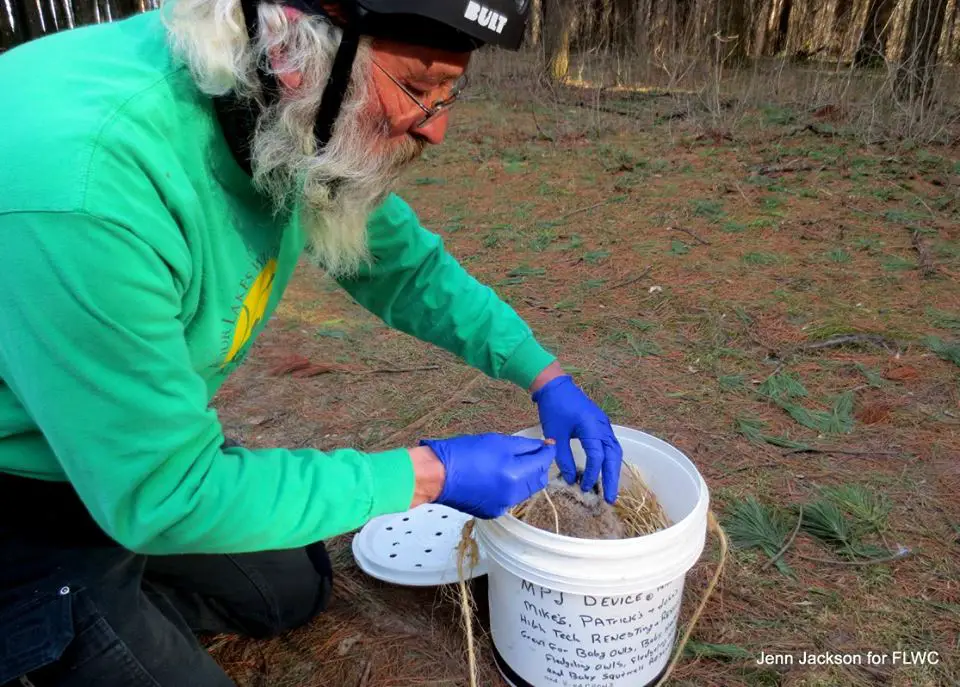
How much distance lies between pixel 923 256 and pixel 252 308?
3.77 metres

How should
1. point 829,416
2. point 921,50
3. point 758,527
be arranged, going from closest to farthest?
point 758,527 < point 829,416 < point 921,50

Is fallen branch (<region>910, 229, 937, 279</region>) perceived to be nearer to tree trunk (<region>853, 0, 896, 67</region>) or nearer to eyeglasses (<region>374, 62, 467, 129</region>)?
eyeglasses (<region>374, 62, 467, 129</region>)

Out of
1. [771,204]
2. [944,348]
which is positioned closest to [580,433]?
[944,348]

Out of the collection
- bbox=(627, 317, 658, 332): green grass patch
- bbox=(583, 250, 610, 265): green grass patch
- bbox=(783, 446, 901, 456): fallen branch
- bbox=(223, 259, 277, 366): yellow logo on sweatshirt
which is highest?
bbox=(223, 259, 277, 366): yellow logo on sweatshirt

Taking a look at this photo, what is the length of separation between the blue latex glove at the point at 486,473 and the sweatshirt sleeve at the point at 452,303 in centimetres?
45

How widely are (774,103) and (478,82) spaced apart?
357 cm

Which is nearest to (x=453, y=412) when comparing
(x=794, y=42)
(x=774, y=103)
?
(x=774, y=103)

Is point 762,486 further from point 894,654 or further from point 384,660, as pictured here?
point 384,660

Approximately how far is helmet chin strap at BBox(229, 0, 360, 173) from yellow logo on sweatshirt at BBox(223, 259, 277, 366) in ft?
0.95

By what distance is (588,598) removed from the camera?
54.0 inches

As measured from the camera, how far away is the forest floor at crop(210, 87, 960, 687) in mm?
1751

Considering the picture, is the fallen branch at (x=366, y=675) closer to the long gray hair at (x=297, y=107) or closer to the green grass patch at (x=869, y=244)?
the long gray hair at (x=297, y=107)

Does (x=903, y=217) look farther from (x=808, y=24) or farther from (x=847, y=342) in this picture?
(x=808, y=24)

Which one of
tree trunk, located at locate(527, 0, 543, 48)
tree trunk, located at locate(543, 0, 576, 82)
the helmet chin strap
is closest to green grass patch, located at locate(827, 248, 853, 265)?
the helmet chin strap
